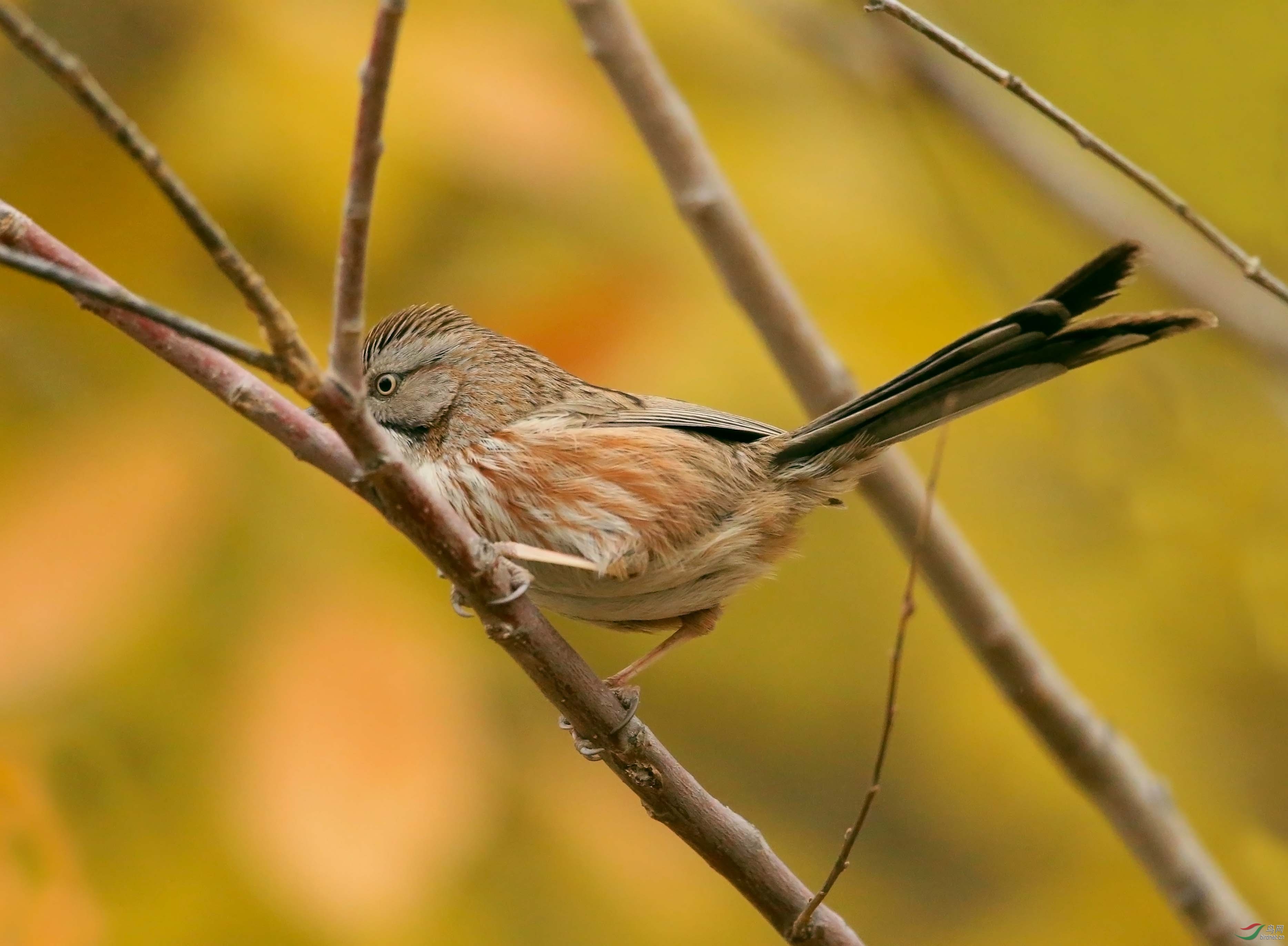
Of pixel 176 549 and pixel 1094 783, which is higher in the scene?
pixel 176 549

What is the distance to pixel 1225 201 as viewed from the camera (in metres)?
5.95

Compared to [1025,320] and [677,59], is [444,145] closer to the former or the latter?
[677,59]

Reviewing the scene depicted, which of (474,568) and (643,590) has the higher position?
(474,568)

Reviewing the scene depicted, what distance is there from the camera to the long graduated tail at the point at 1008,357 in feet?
8.54

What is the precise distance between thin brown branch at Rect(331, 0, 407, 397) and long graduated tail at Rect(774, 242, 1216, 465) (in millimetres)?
1489

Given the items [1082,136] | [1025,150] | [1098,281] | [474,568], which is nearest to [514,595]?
[474,568]

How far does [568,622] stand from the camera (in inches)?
182

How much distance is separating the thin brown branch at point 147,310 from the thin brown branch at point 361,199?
141 mm

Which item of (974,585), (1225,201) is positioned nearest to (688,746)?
(974,585)

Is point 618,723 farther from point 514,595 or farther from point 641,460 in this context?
point 641,460

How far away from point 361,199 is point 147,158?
0.32m

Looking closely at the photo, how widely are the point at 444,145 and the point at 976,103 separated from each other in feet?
6.83

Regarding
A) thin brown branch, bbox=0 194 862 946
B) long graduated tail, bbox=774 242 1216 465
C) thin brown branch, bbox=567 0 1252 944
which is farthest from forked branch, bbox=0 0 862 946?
thin brown branch, bbox=567 0 1252 944

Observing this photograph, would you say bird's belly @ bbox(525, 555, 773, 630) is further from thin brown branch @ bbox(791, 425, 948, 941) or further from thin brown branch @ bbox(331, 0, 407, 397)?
thin brown branch @ bbox(331, 0, 407, 397)
